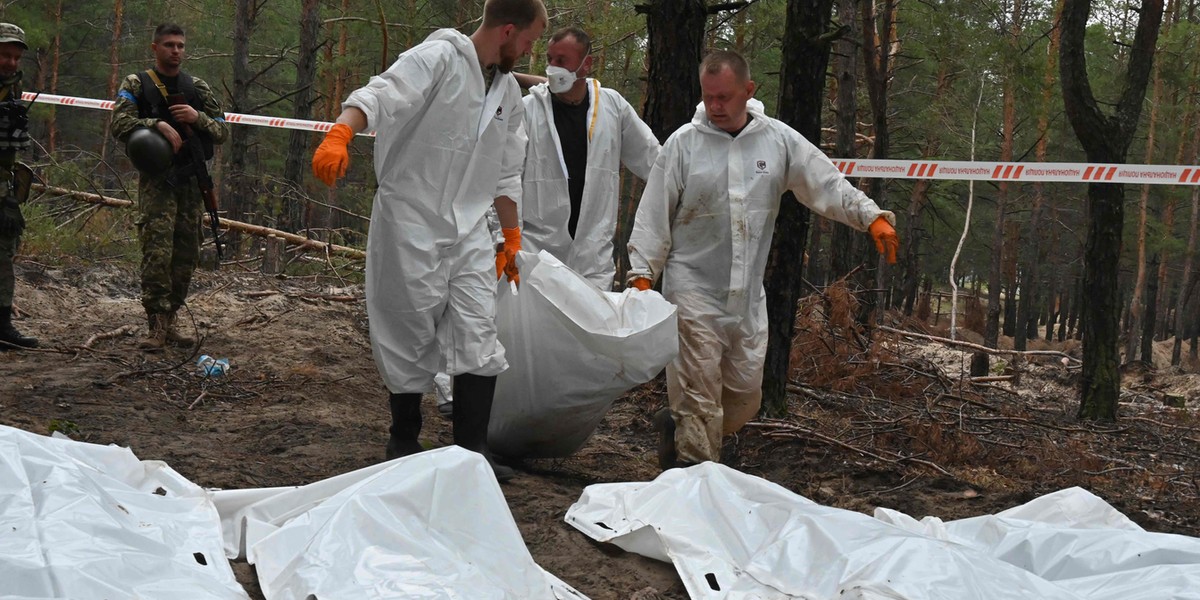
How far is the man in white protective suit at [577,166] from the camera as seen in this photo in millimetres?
5469

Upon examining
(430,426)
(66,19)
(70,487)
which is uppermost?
(66,19)

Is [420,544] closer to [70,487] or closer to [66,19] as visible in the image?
[70,487]

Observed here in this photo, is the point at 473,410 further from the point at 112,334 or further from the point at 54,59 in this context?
the point at 54,59

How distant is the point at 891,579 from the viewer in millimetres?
2766

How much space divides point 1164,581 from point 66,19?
2533cm

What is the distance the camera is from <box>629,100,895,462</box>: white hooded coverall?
4629mm

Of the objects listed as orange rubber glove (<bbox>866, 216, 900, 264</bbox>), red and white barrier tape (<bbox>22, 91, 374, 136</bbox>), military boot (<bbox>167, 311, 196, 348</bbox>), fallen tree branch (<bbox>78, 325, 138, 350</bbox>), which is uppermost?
red and white barrier tape (<bbox>22, 91, 374, 136</bbox>)

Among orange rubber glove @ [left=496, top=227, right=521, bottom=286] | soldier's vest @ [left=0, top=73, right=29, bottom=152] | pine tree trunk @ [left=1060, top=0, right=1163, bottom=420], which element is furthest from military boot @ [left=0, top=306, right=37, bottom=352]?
pine tree trunk @ [left=1060, top=0, right=1163, bottom=420]

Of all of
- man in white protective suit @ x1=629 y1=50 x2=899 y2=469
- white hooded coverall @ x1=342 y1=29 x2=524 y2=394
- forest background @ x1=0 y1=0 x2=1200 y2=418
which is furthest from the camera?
forest background @ x1=0 y1=0 x2=1200 y2=418

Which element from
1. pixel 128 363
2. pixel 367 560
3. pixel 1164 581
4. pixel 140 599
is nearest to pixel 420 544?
pixel 367 560

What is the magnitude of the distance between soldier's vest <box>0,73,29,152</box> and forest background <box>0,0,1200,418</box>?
2.14 m

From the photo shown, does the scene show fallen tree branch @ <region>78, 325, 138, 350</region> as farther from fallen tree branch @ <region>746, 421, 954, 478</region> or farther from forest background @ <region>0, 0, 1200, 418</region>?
fallen tree branch @ <region>746, 421, 954, 478</region>

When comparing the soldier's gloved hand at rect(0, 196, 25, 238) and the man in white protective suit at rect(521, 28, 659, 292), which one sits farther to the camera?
the soldier's gloved hand at rect(0, 196, 25, 238)

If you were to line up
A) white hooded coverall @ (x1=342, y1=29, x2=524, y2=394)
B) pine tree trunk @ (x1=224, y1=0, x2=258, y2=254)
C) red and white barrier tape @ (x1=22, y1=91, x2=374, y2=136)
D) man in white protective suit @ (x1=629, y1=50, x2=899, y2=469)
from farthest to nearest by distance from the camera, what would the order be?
pine tree trunk @ (x1=224, y1=0, x2=258, y2=254) → red and white barrier tape @ (x1=22, y1=91, x2=374, y2=136) → man in white protective suit @ (x1=629, y1=50, x2=899, y2=469) → white hooded coverall @ (x1=342, y1=29, x2=524, y2=394)
